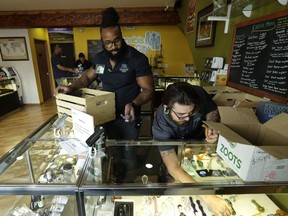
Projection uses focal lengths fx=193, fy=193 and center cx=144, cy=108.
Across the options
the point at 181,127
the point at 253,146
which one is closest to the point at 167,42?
the point at 181,127

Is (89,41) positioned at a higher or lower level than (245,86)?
higher

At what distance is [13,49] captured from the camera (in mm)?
5930

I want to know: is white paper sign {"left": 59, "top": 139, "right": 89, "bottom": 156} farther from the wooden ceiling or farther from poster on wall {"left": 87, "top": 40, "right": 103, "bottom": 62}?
poster on wall {"left": 87, "top": 40, "right": 103, "bottom": 62}

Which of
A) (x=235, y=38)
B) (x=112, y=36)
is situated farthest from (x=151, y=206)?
A: (x=235, y=38)

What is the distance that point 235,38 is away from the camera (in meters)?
1.98

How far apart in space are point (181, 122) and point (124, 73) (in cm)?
73

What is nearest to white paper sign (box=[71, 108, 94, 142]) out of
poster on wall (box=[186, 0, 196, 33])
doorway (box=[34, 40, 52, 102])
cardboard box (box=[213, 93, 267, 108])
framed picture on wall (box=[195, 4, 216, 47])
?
cardboard box (box=[213, 93, 267, 108])

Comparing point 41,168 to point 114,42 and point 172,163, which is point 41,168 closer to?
point 172,163

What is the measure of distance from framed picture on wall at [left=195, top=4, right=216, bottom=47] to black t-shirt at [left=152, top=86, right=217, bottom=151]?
4.42 ft

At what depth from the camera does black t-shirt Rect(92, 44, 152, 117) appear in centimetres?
174

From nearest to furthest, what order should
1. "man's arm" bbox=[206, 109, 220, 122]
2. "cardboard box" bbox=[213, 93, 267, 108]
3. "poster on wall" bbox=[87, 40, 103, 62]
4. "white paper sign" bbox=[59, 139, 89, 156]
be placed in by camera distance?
"white paper sign" bbox=[59, 139, 89, 156] < "man's arm" bbox=[206, 109, 220, 122] < "cardboard box" bbox=[213, 93, 267, 108] < "poster on wall" bbox=[87, 40, 103, 62]

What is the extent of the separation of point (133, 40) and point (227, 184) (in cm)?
605

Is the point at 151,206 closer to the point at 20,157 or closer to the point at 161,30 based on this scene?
the point at 20,157

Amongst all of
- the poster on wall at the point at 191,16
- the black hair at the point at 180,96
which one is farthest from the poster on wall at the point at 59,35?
the black hair at the point at 180,96
